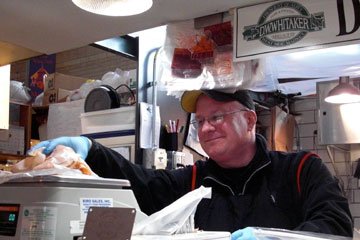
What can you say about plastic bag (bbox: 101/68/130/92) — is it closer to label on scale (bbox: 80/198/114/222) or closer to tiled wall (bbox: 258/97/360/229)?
label on scale (bbox: 80/198/114/222)

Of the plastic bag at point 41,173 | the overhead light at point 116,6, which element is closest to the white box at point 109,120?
the overhead light at point 116,6

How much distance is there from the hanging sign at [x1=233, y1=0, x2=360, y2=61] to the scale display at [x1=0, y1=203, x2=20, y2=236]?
1.12 m

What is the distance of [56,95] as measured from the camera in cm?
406

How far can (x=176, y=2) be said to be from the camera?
6.00 ft

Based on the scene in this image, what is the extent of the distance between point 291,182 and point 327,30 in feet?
2.20

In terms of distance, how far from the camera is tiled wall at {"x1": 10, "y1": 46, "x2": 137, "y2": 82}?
7.33 metres

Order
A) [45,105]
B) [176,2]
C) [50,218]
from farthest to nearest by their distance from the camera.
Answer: [45,105]
[176,2]
[50,218]

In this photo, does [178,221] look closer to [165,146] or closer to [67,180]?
[67,180]

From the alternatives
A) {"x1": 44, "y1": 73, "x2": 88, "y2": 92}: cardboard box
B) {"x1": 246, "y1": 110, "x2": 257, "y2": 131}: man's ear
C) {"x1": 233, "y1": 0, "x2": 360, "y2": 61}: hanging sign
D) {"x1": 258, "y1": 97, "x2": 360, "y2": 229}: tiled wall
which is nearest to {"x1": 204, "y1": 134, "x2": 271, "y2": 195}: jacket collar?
{"x1": 246, "y1": 110, "x2": 257, "y2": 131}: man's ear

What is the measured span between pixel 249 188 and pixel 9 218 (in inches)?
48.4

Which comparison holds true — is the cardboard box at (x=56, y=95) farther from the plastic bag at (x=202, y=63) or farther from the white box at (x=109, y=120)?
the plastic bag at (x=202, y=63)

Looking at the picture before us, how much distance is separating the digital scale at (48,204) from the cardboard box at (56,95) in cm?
304

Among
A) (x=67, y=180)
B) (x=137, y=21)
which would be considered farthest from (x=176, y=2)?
(x=67, y=180)

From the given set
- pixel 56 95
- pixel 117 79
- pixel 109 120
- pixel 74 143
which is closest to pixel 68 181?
pixel 74 143
